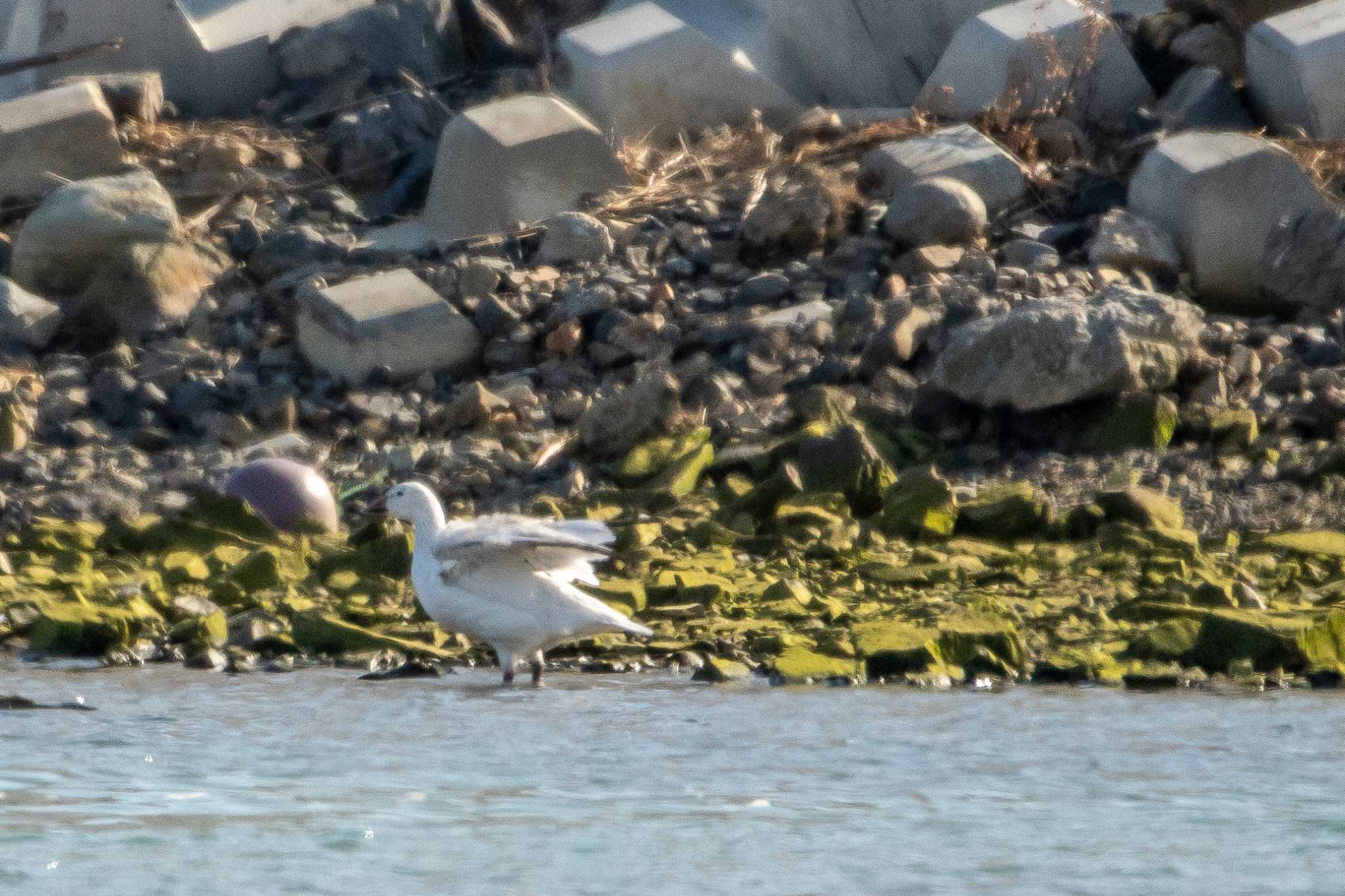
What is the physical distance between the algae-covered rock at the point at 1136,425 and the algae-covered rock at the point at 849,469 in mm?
1053

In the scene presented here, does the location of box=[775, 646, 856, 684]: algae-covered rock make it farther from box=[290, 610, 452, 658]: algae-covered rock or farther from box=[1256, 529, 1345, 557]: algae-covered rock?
box=[1256, 529, 1345, 557]: algae-covered rock

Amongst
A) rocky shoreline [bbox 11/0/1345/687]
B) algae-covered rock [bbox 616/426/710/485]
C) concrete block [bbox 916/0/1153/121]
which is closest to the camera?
rocky shoreline [bbox 11/0/1345/687]

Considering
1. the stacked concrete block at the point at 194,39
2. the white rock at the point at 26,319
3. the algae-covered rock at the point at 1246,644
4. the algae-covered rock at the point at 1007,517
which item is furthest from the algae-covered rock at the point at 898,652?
the stacked concrete block at the point at 194,39

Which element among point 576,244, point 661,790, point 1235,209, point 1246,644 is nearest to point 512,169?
point 576,244

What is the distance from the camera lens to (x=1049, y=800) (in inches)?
205

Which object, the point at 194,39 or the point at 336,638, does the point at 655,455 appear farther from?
the point at 194,39

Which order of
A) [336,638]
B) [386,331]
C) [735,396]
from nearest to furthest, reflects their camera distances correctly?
[336,638]
[735,396]
[386,331]

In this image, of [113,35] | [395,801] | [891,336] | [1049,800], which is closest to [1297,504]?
[891,336]

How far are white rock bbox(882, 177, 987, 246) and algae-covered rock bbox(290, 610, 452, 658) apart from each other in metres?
5.02

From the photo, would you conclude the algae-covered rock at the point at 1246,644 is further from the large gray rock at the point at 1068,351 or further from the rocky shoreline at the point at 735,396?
the large gray rock at the point at 1068,351

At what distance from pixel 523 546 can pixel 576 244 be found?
530 cm

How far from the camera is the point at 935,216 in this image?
1182cm

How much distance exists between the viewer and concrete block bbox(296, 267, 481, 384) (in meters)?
11.4

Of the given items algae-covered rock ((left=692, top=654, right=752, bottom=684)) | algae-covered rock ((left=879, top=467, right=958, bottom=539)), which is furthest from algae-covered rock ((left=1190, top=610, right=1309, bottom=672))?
algae-covered rock ((left=879, top=467, right=958, bottom=539))
